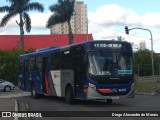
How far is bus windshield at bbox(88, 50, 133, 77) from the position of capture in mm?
20859

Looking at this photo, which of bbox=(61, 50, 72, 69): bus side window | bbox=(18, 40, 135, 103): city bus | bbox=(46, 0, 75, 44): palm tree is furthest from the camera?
bbox=(46, 0, 75, 44): palm tree

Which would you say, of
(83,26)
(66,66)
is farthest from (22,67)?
(83,26)

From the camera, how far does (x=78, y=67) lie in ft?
71.6

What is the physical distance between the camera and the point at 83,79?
21234 millimetres

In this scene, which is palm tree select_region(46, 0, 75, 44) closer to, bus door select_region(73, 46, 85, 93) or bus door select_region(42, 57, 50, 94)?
bus door select_region(42, 57, 50, 94)

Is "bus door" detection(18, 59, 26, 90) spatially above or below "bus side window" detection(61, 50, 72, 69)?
below

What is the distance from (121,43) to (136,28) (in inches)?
1257

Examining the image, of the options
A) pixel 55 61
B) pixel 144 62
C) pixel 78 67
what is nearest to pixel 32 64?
pixel 55 61

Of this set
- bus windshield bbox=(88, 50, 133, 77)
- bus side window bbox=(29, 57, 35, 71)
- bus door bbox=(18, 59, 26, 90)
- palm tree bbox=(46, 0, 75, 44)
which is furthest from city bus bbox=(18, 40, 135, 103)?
palm tree bbox=(46, 0, 75, 44)

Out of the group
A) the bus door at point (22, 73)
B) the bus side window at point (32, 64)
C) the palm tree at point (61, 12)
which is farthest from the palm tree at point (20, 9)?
the bus side window at point (32, 64)

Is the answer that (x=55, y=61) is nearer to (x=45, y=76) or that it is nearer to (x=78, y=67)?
(x=45, y=76)

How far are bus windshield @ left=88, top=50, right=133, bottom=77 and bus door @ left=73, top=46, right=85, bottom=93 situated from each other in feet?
2.16

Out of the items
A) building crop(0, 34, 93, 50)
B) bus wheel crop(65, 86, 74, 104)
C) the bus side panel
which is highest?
building crop(0, 34, 93, 50)

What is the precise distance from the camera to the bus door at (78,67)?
2139 centimetres
